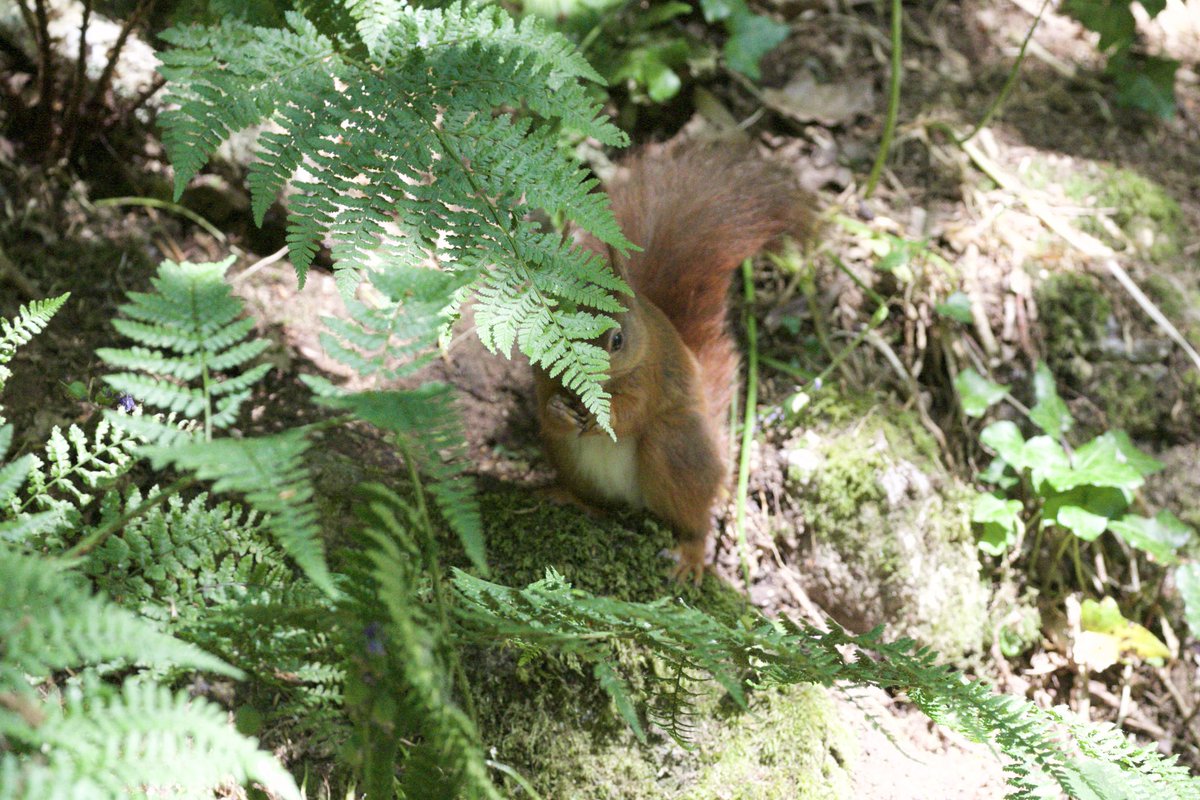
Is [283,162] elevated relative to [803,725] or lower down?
elevated

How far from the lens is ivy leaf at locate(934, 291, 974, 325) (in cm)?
295

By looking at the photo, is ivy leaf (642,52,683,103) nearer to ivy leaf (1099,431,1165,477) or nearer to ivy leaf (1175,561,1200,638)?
ivy leaf (1099,431,1165,477)

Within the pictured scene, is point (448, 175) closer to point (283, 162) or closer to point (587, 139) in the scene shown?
point (283, 162)

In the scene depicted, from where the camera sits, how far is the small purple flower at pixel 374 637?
1242 millimetres

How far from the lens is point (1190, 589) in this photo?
101 inches

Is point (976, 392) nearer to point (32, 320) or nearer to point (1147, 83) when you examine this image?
point (1147, 83)

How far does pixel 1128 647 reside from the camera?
2.74m

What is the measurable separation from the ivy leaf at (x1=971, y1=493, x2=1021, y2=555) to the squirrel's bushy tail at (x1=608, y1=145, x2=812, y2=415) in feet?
2.82

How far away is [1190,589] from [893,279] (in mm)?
1288

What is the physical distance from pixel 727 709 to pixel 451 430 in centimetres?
→ 126

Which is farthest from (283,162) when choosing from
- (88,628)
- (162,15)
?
(162,15)

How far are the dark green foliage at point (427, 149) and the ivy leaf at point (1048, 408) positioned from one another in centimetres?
174

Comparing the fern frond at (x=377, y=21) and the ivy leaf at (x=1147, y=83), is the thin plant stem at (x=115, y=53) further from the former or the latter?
the ivy leaf at (x=1147, y=83)

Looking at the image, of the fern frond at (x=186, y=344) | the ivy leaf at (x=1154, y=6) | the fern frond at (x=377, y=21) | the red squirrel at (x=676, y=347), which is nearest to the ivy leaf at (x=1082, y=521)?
the red squirrel at (x=676, y=347)
